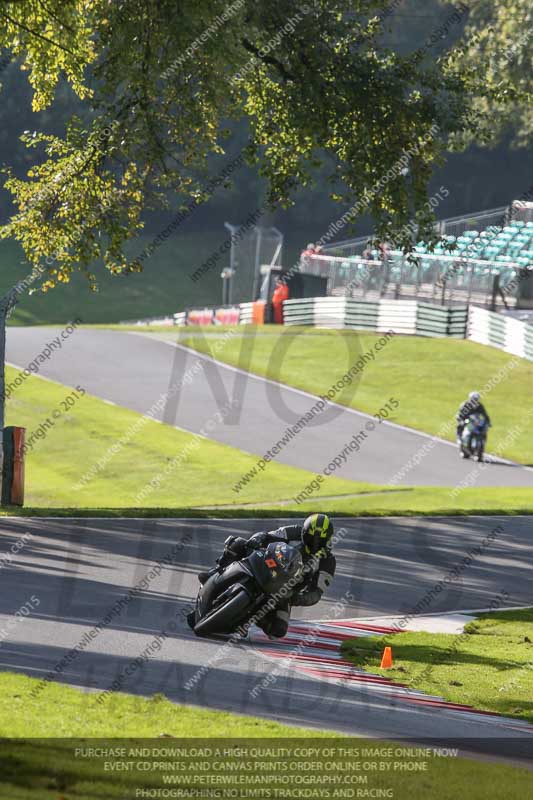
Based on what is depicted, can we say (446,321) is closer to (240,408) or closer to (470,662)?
(240,408)

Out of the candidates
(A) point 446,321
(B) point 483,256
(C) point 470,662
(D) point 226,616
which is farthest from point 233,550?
(B) point 483,256

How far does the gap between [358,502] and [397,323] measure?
21191 mm

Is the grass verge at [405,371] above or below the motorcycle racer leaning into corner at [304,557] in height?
below

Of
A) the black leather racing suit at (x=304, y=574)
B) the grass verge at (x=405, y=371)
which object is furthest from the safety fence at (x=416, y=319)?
the black leather racing suit at (x=304, y=574)

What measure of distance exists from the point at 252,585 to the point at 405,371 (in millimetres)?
27805

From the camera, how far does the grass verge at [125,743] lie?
6.98 meters

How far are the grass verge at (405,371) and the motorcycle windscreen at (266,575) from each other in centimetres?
2018

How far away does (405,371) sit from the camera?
38.8m

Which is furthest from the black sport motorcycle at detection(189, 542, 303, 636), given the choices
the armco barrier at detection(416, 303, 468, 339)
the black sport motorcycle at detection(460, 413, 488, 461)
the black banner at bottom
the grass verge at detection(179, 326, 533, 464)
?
the armco barrier at detection(416, 303, 468, 339)

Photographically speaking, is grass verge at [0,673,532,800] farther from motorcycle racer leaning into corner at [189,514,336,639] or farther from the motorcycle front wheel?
motorcycle racer leaning into corner at [189,514,336,639]

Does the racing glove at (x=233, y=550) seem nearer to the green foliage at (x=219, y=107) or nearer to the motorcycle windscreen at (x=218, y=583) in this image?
the motorcycle windscreen at (x=218, y=583)

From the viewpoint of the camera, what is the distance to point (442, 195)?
8312 centimetres

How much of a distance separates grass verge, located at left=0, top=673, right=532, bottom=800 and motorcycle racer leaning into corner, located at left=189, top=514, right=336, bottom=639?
270 centimetres

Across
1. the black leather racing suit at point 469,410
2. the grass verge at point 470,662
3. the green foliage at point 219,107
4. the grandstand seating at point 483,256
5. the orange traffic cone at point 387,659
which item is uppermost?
the green foliage at point 219,107
